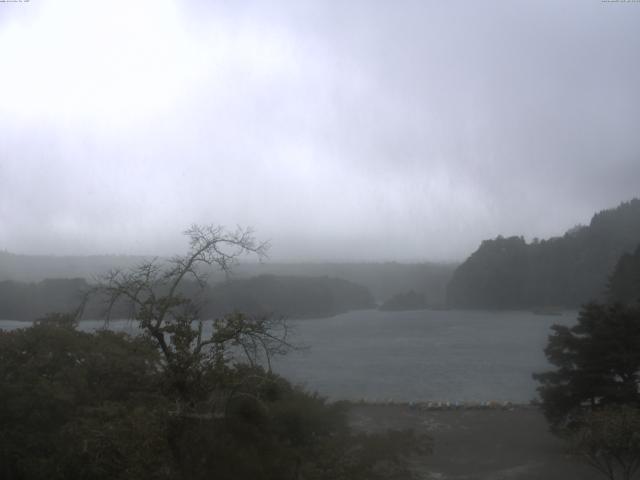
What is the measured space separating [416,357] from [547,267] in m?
28.7

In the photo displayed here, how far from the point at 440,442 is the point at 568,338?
13.7ft

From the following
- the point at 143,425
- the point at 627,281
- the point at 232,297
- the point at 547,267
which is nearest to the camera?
the point at 143,425

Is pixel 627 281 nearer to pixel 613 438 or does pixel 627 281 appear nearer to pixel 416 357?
pixel 416 357

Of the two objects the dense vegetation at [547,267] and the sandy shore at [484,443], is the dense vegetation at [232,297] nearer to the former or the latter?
the sandy shore at [484,443]

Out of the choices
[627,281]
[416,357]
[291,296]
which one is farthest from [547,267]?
[291,296]

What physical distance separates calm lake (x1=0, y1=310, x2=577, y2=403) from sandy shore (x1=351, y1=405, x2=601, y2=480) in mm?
2087

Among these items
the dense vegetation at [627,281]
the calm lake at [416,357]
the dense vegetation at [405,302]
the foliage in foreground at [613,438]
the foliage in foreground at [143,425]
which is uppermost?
the dense vegetation at [627,281]

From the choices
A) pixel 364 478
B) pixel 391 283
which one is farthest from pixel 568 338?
pixel 391 283

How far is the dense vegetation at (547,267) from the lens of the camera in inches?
1997

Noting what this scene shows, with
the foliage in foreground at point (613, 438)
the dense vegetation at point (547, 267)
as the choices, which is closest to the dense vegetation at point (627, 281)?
the dense vegetation at point (547, 267)

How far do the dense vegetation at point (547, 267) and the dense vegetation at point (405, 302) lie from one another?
16.0 feet

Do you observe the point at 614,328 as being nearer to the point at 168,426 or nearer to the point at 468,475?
the point at 468,475

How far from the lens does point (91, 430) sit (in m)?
5.27

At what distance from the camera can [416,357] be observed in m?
32.4
